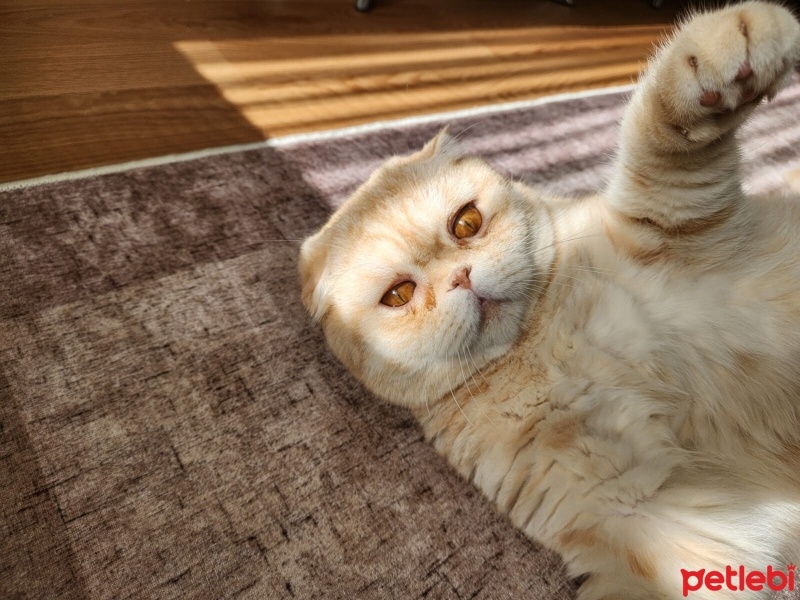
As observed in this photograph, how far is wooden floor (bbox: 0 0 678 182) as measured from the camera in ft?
5.44

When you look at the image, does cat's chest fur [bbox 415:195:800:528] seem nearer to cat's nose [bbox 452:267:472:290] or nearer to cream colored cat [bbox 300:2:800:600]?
cream colored cat [bbox 300:2:800:600]

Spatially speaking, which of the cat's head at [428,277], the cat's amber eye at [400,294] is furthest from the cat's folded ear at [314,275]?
the cat's amber eye at [400,294]

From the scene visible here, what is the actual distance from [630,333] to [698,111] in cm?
39

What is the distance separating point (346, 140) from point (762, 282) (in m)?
1.23

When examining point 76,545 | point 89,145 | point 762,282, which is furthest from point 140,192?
point 762,282

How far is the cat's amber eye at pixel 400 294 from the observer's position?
1.14 metres

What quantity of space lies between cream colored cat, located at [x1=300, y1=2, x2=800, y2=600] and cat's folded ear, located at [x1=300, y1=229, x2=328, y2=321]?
0.01 metres

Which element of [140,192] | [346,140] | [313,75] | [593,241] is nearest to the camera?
[593,241]

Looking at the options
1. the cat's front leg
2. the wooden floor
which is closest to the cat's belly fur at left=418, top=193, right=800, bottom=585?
the cat's front leg

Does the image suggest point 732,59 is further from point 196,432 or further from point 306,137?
point 306,137

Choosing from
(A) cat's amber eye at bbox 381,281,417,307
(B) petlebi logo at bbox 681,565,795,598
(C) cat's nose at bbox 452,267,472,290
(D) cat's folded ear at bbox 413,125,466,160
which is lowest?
(B) petlebi logo at bbox 681,565,795,598

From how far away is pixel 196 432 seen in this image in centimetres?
110

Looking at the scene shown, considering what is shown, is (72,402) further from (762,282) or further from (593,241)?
(762,282)

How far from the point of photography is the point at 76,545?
0.92 m
